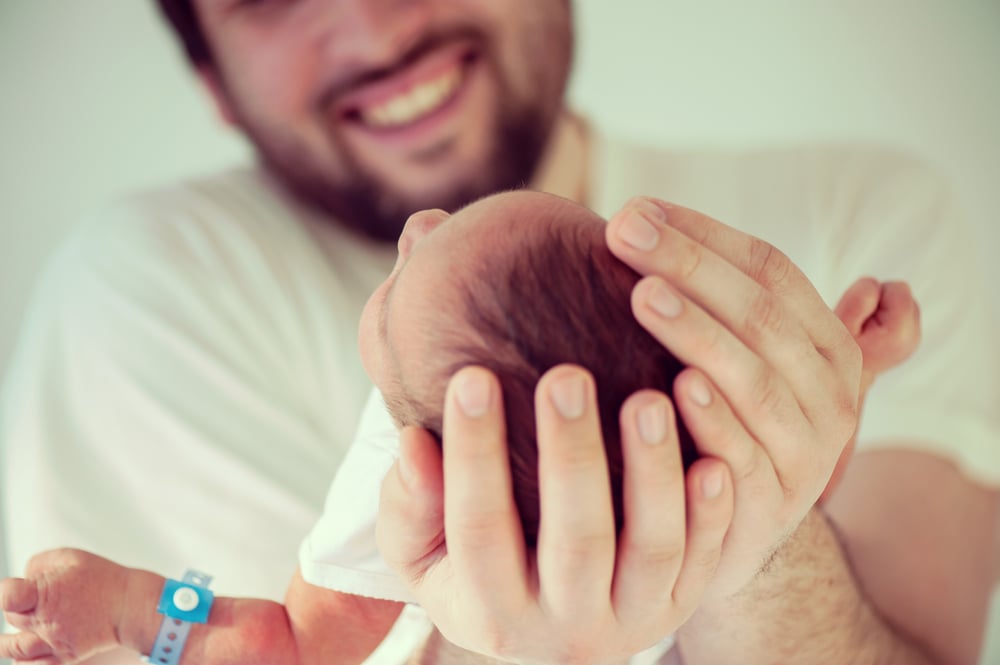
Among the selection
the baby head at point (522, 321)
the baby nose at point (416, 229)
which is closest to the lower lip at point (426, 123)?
the baby nose at point (416, 229)

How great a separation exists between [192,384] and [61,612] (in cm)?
47

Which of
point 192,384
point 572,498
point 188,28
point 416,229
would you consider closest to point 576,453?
point 572,498

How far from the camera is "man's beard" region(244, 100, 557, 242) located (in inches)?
49.3

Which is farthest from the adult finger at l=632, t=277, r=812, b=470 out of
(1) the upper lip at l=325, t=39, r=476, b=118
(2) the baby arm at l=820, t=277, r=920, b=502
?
(1) the upper lip at l=325, t=39, r=476, b=118

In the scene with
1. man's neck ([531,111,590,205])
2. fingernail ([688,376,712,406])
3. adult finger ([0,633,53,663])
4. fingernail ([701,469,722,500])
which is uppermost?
fingernail ([688,376,712,406])

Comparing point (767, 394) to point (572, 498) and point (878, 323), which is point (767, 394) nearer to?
point (572, 498)

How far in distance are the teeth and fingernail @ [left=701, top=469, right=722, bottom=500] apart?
0.86 m

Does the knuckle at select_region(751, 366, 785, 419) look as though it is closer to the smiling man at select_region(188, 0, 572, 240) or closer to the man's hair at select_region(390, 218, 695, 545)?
the man's hair at select_region(390, 218, 695, 545)

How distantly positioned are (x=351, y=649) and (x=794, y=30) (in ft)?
3.39

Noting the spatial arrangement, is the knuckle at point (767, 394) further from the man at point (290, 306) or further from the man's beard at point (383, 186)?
the man's beard at point (383, 186)

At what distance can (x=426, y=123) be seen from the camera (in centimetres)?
123

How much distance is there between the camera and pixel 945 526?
92 cm

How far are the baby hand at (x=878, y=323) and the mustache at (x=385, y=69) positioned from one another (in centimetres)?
68

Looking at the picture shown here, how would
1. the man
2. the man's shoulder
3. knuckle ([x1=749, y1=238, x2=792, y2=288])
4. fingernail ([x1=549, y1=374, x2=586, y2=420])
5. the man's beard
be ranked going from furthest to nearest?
the man's beard → the man's shoulder → the man → knuckle ([x1=749, y1=238, x2=792, y2=288]) → fingernail ([x1=549, y1=374, x2=586, y2=420])
